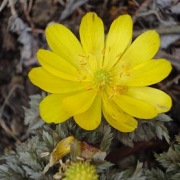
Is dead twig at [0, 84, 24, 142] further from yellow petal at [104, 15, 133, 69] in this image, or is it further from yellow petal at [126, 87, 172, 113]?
yellow petal at [126, 87, 172, 113]

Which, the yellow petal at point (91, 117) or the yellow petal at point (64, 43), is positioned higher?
the yellow petal at point (64, 43)

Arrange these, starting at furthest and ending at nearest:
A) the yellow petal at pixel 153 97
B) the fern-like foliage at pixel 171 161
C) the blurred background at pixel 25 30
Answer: the blurred background at pixel 25 30, the fern-like foliage at pixel 171 161, the yellow petal at pixel 153 97

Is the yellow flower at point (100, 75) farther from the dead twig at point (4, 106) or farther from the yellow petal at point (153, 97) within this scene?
the dead twig at point (4, 106)

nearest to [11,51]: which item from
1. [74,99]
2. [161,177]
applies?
[74,99]

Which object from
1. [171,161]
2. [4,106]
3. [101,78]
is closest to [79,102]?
[101,78]

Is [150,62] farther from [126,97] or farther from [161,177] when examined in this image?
[161,177]

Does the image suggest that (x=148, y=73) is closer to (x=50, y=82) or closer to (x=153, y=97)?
(x=153, y=97)

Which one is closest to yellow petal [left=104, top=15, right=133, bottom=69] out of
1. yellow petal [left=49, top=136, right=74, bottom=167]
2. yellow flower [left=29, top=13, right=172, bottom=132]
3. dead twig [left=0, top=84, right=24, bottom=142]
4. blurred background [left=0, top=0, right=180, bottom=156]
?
yellow flower [left=29, top=13, right=172, bottom=132]

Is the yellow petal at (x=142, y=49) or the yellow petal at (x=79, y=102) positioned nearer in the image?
the yellow petal at (x=79, y=102)

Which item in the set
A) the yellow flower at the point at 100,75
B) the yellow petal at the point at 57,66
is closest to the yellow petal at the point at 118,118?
the yellow flower at the point at 100,75
